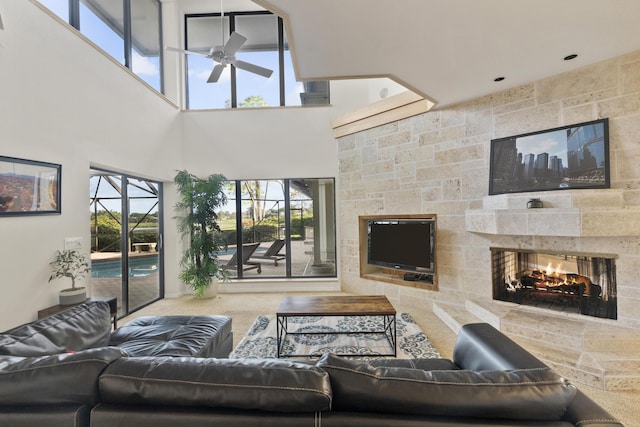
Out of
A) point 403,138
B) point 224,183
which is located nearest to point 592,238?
point 403,138

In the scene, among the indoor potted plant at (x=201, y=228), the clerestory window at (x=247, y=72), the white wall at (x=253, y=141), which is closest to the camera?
the indoor potted plant at (x=201, y=228)

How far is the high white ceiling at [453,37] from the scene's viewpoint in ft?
6.74

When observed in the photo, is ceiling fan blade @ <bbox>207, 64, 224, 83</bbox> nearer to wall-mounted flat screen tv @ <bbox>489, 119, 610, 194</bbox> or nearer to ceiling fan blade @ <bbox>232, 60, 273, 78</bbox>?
ceiling fan blade @ <bbox>232, 60, 273, 78</bbox>

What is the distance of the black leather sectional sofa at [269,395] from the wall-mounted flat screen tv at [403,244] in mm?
3002

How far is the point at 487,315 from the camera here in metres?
3.27

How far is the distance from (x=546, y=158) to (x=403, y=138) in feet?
5.68

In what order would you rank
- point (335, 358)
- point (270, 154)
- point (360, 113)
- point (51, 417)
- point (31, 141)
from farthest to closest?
1. point (270, 154)
2. point (360, 113)
3. point (31, 141)
4. point (335, 358)
5. point (51, 417)

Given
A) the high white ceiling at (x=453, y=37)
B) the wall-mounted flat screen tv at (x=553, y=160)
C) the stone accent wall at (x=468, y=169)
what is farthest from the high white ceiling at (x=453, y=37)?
the wall-mounted flat screen tv at (x=553, y=160)

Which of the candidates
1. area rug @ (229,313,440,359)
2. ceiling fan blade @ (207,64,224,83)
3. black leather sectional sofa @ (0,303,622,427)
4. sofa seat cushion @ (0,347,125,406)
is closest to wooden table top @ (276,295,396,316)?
area rug @ (229,313,440,359)

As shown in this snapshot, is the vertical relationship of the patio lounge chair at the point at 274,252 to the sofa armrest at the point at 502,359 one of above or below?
above

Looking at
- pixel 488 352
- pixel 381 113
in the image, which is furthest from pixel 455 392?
pixel 381 113

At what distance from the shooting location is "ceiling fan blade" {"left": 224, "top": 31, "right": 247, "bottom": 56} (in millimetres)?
3346

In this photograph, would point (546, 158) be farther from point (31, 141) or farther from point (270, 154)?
point (31, 141)

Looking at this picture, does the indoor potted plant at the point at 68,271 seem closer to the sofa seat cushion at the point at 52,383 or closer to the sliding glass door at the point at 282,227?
the sofa seat cushion at the point at 52,383
